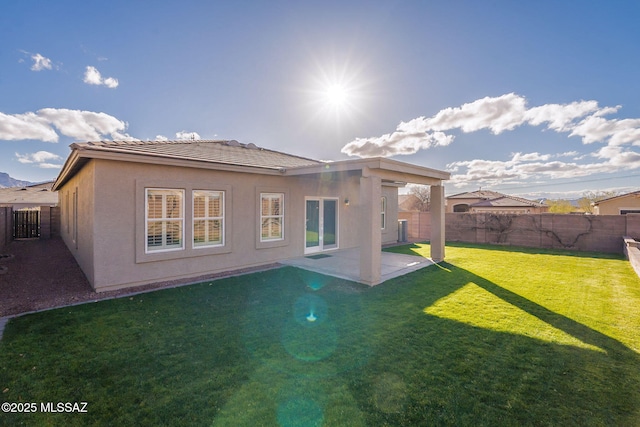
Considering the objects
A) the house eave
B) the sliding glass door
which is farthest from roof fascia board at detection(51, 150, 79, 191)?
the sliding glass door

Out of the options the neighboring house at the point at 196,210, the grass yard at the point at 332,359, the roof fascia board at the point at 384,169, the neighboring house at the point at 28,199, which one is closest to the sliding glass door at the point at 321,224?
the neighboring house at the point at 196,210

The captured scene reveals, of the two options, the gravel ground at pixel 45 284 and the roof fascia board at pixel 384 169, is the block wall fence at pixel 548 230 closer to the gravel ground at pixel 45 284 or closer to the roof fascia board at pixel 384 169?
the roof fascia board at pixel 384 169

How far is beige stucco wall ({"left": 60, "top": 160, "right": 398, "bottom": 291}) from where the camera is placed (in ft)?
20.2

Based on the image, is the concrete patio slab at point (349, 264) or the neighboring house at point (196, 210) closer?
the neighboring house at point (196, 210)

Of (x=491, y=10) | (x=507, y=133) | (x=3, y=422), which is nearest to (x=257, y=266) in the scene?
(x=3, y=422)

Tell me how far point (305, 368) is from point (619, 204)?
3256cm

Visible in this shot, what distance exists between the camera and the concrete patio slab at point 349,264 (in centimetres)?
804

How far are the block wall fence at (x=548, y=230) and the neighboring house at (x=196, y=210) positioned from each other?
6710mm

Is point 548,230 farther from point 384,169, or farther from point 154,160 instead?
point 154,160

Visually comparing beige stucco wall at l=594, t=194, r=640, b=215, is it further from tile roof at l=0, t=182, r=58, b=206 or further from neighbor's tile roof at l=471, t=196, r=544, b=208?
tile roof at l=0, t=182, r=58, b=206

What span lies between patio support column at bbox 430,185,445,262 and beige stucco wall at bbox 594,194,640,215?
24296 mm

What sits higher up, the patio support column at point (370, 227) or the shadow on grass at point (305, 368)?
the patio support column at point (370, 227)

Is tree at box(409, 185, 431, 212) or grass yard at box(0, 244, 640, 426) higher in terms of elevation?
tree at box(409, 185, 431, 212)

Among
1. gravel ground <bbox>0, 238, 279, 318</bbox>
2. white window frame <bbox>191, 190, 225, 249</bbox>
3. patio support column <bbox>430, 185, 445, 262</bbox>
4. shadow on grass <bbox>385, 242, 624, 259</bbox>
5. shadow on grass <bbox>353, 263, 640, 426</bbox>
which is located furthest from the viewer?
shadow on grass <bbox>385, 242, 624, 259</bbox>
